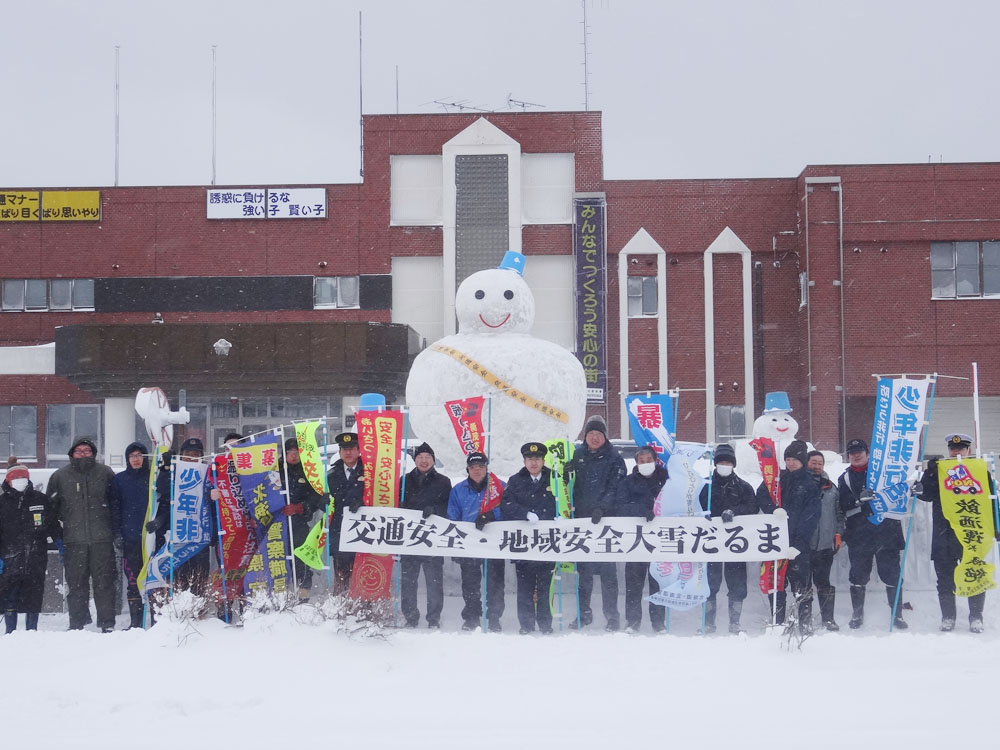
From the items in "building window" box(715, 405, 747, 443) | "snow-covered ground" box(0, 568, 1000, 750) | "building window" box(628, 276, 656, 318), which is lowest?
"snow-covered ground" box(0, 568, 1000, 750)

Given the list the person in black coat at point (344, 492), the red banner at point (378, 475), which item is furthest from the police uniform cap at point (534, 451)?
the person in black coat at point (344, 492)

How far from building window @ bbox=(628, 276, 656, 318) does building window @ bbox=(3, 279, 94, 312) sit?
13.8m

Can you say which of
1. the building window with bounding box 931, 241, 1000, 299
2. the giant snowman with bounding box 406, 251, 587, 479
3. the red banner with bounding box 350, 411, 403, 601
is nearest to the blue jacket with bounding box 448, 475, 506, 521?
the red banner with bounding box 350, 411, 403, 601

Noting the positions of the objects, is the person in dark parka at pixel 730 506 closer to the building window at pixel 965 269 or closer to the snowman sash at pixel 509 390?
the snowman sash at pixel 509 390

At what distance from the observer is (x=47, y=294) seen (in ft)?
83.4

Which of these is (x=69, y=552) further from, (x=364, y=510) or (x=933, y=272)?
(x=933, y=272)

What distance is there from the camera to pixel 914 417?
8.30 meters

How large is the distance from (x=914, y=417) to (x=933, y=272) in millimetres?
17328

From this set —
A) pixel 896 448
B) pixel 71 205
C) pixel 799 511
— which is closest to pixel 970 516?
pixel 896 448

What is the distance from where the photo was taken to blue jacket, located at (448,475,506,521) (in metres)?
7.93

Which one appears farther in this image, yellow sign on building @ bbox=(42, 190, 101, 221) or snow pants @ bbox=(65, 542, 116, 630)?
yellow sign on building @ bbox=(42, 190, 101, 221)

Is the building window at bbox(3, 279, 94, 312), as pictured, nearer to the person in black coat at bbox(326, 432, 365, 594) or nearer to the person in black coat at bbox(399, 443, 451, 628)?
the person in black coat at bbox(326, 432, 365, 594)

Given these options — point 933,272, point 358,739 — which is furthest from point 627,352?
point 358,739

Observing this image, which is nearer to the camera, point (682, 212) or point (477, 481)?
point (477, 481)
